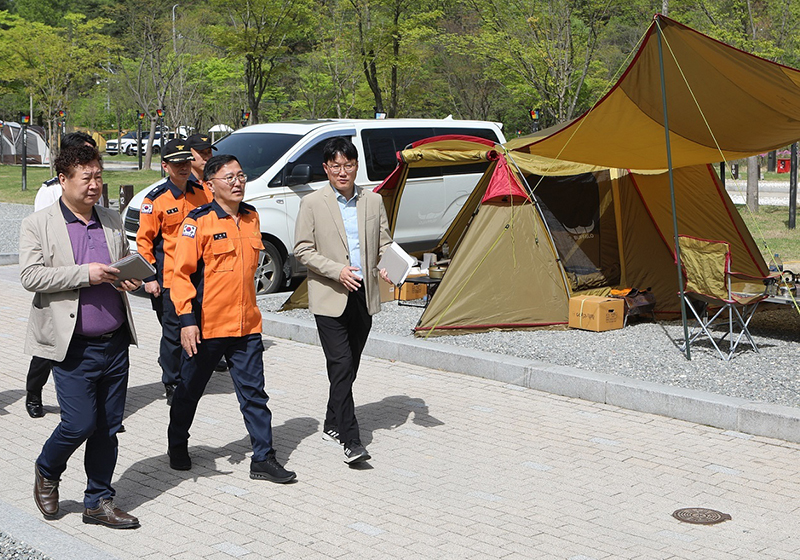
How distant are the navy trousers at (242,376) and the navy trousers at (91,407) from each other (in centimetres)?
56

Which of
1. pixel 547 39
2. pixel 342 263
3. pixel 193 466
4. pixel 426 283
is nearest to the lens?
pixel 193 466

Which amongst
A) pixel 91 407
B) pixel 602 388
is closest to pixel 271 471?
pixel 91 407

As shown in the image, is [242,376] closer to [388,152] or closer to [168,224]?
[168,224]

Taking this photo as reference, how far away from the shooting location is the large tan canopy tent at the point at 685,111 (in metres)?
7.67

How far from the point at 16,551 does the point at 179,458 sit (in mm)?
1380

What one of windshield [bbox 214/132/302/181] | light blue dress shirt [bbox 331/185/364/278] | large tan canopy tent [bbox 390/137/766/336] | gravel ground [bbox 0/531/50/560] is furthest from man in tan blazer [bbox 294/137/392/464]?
windshield [bbox 214/132/302/181]

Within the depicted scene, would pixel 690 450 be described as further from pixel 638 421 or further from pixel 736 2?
pixel 736 2

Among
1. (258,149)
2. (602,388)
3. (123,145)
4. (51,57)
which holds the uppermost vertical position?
(51,57)

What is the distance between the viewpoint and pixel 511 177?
374 inches

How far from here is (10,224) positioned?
20141 millimetres

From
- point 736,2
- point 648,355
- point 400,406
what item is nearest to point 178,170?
point 400,406

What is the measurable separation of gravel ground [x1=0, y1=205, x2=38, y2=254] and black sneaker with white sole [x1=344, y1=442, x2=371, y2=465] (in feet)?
37.9

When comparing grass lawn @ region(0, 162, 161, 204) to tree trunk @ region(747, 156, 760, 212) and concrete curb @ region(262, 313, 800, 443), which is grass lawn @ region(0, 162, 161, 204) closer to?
tree trunk @ region(747, 156, 760, 212)

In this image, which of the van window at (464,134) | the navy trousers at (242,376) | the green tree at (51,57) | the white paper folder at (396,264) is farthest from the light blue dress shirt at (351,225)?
the green tree at (51,57)
